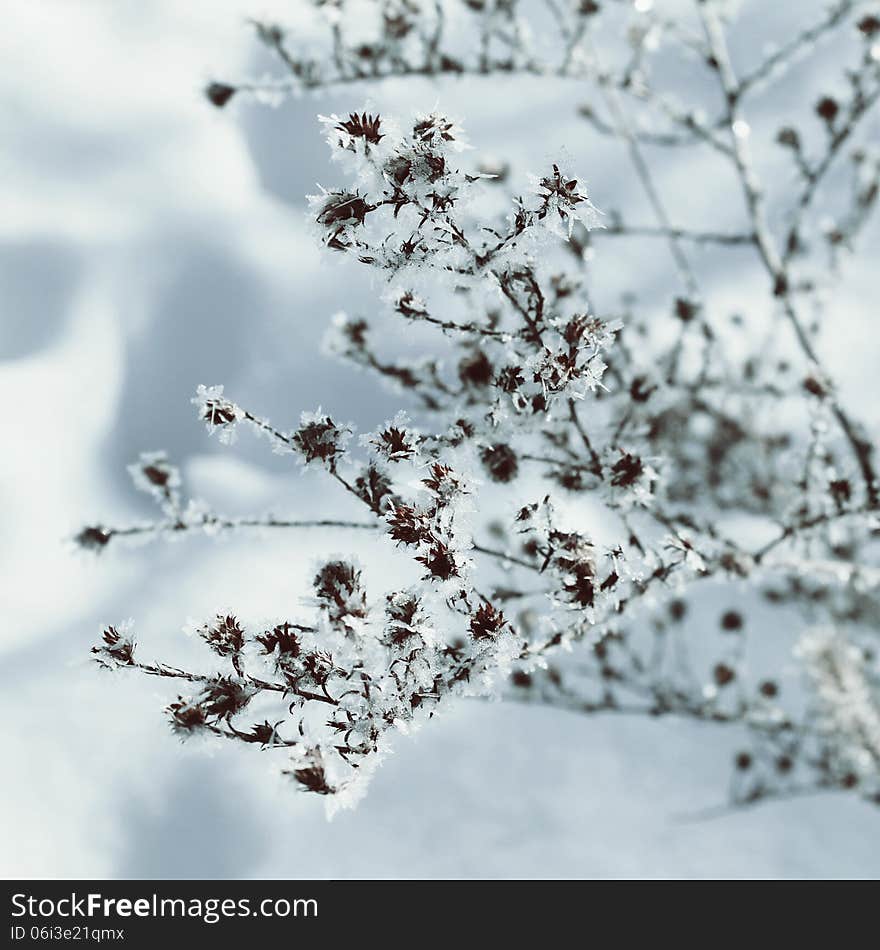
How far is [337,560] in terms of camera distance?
2365mm

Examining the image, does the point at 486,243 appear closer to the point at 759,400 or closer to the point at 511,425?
the point at 511,425

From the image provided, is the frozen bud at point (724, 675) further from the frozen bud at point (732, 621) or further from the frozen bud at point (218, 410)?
the frozen bud at point (218, 410)

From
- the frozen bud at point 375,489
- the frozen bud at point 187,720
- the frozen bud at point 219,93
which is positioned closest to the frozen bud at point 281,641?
the frozen bud at point 187,720

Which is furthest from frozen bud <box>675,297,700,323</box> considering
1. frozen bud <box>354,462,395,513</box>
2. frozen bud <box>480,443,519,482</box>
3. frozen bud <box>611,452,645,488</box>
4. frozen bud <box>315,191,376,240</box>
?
frozen bud <box>315,191,376,240</box>

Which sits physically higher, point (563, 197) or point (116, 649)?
point (563, 197)

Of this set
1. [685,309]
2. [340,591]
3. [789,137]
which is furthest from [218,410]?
[789,137]

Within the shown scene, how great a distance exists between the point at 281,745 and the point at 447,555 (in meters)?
0.74

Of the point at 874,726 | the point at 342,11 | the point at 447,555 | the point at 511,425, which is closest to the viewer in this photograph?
the point at 447,555

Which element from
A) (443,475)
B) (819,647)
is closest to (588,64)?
(443,475)

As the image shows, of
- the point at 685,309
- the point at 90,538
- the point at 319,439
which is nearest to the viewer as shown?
the point at 319,439

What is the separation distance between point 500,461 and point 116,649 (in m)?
1.47

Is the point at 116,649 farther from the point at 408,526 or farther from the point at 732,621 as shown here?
the point at 732,621

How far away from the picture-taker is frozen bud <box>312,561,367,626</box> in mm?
2277

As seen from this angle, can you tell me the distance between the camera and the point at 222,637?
7.91ft
